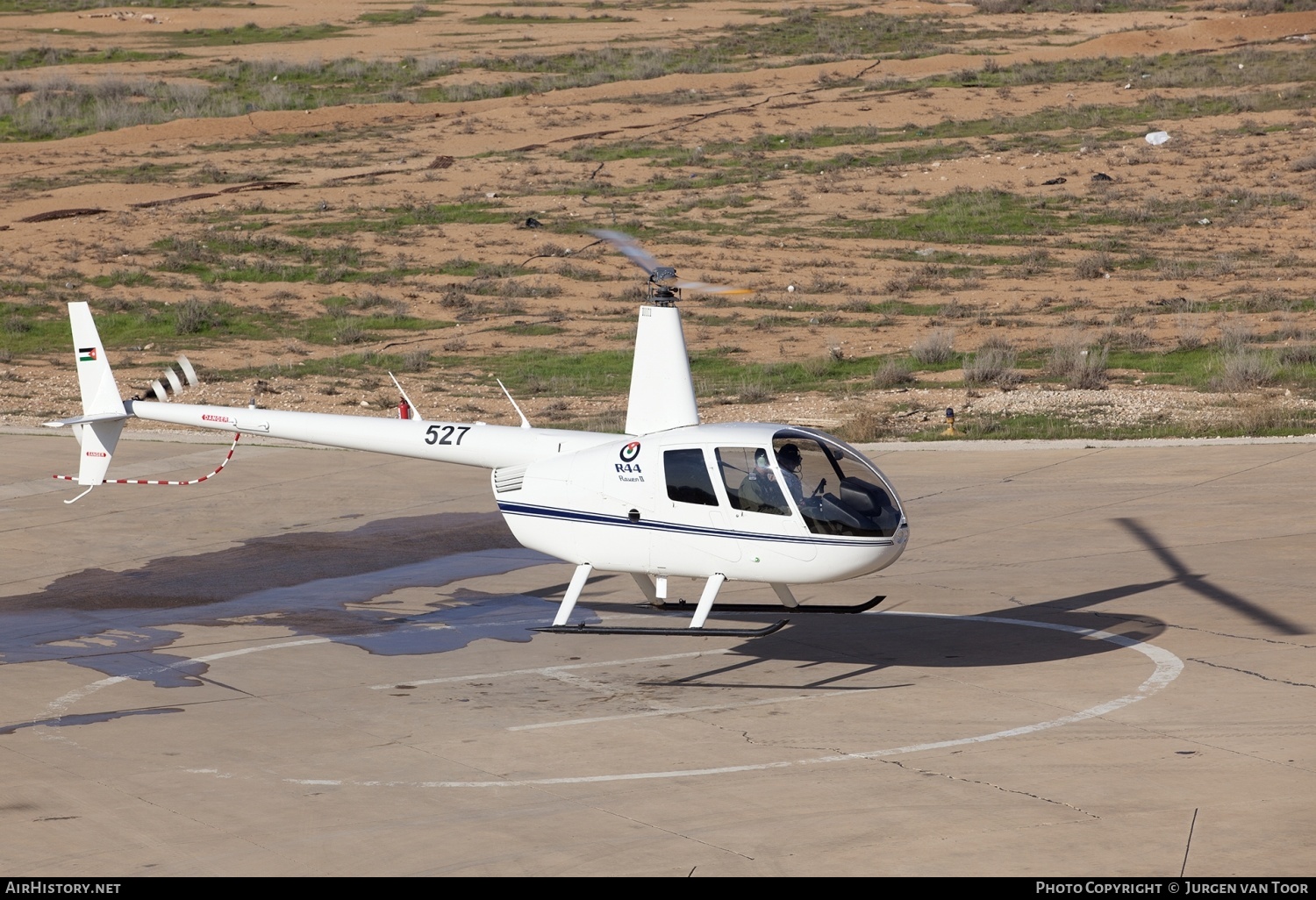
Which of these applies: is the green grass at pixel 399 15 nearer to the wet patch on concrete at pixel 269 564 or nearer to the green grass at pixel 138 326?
the green grass at pixel 138 326

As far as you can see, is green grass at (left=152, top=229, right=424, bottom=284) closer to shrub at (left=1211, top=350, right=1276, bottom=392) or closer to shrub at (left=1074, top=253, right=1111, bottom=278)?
shrub at (left=1074, top=253, right=1111, bottom=278)

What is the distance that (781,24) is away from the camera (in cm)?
7825

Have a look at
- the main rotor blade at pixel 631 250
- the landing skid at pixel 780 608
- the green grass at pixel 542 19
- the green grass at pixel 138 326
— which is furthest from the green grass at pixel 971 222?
the green grass at pixel 542 19

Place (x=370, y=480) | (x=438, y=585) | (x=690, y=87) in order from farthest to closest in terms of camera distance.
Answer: (x=690, y=87)
(x=370, y=480)
(x=438, y=585)

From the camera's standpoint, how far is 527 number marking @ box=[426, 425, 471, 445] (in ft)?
52.8

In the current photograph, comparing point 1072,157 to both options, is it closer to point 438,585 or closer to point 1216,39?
point 1216,39

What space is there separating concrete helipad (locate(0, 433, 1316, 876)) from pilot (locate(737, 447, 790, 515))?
1684 millimetres

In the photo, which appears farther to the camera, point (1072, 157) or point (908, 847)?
point (1072, 157)

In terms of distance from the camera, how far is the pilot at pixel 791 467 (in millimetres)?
13828

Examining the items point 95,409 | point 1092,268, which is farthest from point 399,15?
point 95,409

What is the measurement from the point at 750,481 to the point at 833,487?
0.76 metres
